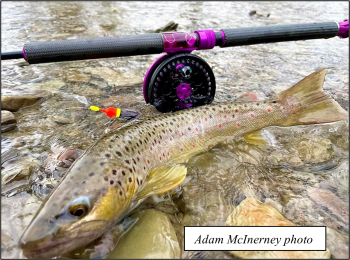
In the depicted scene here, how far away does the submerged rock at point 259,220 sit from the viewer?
173 cm

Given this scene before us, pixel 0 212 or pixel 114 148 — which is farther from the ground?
pixel 114 148

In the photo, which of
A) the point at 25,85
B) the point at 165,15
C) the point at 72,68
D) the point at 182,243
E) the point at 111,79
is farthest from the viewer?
the point at 165,15

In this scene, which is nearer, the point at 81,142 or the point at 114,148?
the point at 114,148

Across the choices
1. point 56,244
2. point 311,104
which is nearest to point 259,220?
point 56,244

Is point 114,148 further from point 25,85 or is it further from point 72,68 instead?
point 72,68

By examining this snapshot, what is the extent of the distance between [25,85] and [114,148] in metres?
2.45

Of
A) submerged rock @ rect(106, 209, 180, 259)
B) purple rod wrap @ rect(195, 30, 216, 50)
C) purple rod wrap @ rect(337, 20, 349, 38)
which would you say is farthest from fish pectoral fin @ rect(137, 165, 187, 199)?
purple rod wrap @ rect(337, 20, 349, 38)

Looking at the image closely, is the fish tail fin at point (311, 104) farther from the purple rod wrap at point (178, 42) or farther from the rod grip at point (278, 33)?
the purple rod wrap at point (178, 42)

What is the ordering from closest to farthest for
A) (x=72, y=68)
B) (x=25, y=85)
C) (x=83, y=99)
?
(x=83, y=99)
(x=25, y=85)
(x=72, y=68)

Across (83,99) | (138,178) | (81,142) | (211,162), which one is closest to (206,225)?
(138,178)

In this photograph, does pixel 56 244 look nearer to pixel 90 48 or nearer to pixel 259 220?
pixel 259 220

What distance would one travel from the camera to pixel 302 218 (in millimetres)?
2090

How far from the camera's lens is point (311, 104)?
10.0ft

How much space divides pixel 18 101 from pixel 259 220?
2888mm
